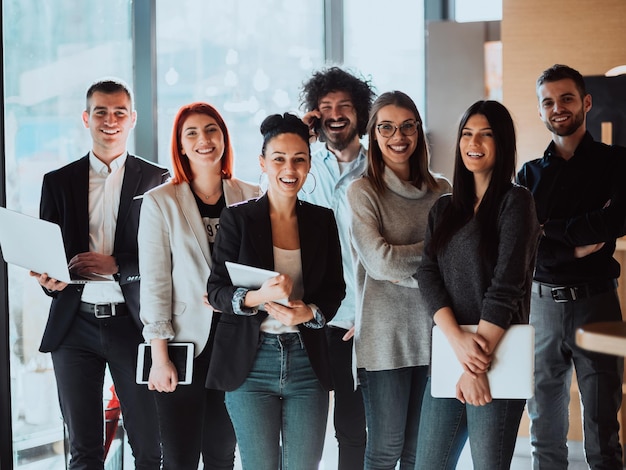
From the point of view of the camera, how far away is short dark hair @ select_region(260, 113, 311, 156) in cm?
256

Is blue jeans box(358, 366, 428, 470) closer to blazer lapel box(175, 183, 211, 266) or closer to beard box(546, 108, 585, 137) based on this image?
blazer lapel box(175, 183, 211, 266)

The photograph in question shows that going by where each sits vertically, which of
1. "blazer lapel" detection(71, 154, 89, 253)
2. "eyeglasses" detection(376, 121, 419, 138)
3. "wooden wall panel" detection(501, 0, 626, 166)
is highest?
"wooden wall panel" detection(501, 0, 626, 166)

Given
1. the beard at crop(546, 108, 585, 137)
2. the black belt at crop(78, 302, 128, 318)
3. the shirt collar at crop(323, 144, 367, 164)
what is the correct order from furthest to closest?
the shirt collar at crop(323, 144, 367, 164)
the beard at crop(546, 108, 585, 137)
the black belt at crop(78, 302, 128, 318)

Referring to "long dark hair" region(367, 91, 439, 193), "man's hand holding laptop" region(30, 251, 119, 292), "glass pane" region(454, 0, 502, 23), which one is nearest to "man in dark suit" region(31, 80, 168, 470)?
"man's hand holding laptop" region(30, 251, 119, 292)

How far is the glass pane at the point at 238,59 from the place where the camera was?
166 inches

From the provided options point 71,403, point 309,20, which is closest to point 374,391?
point 71,403

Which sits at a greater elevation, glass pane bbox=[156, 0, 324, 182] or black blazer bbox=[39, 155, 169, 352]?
glass pane bbox=[156, 0, 324, 182]

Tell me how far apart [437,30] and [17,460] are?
3129mm

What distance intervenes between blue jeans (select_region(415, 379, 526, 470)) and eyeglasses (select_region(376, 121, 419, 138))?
855 millimetres

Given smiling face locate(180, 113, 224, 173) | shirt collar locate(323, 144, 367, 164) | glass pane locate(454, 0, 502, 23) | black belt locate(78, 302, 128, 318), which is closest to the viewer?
smiling face locate(180, 113, 224, 173)

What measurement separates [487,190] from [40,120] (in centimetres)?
213

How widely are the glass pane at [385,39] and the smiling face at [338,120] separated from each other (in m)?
2.04

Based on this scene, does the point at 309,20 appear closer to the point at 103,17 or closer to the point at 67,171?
the point at 103,17

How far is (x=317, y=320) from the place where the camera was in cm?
246
